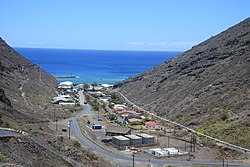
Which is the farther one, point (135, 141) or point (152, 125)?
point (152, 125)

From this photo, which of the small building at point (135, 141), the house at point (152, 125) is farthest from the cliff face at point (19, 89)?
the house at point (152, 125)

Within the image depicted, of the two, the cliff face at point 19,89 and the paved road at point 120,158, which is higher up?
the cliff face at point 19,89

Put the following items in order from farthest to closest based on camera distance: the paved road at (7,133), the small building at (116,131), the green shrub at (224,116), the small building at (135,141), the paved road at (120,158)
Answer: the green shrub at (224,116), the small building at (116,131), the small building at (135,141), the paved road at (120,158), the paved road at (7,133)

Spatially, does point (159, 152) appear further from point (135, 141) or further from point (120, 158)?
point (135, 141)

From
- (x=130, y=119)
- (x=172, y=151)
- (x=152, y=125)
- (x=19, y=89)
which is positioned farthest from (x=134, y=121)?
(x=19, y=89)

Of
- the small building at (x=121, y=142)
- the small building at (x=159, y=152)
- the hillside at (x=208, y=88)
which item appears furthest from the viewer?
the hillside at (x=208, y=88)

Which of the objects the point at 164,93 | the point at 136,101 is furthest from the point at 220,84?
the point at 136,101

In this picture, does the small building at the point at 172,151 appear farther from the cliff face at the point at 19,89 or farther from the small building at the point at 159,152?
the cliff face at the point at 19,89

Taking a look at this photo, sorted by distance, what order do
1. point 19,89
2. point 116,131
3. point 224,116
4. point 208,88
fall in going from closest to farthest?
point 116,131
point 224,116
point 208,88
point 19,89
